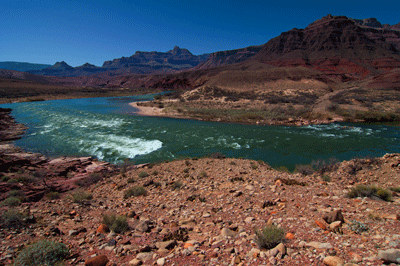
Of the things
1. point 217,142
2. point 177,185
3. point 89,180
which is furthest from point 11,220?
point 217,142

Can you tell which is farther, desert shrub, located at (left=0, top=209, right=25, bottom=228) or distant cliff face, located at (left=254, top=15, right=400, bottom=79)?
distant cliff face, located at (left=254, top=15, right=400, bottom=79)

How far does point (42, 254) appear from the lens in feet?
11.4

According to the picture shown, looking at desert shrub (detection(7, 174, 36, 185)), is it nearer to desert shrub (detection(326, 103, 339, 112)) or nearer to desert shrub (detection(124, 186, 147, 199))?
desert shrub (detection(124, 186, 147, 199))

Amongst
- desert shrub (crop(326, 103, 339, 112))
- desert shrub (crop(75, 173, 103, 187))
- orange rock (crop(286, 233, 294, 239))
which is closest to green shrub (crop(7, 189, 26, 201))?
desert shrub (crop(75, 173, 103, 187))

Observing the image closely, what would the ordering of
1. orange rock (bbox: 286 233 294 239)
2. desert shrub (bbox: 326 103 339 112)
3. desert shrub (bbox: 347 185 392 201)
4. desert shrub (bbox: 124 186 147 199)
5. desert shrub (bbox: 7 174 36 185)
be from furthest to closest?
1. desert shrub (bbox: 326 103 339 112)
2. desert shrub (bbox: 7 174 36 185)
3. desert shrub (bbox: 124 186 147 199)
4. desert shrub (bbox: 347 185 392 201)
5. orange rock (bbox: 286 233 294 239)

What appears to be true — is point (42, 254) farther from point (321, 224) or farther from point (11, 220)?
point (321, 224)

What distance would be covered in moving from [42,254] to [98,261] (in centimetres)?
102

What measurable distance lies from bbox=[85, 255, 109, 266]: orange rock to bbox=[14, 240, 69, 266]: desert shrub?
602 mm

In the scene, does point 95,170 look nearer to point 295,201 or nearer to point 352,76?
point 295,201

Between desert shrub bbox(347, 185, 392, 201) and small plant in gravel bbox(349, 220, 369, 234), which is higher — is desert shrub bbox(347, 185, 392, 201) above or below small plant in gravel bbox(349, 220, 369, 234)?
below

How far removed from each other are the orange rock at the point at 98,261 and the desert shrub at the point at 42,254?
1.98 feet

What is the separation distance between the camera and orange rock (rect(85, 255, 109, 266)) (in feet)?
11.3

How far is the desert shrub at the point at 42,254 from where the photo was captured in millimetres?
3293

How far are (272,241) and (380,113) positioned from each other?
31.6 metres
